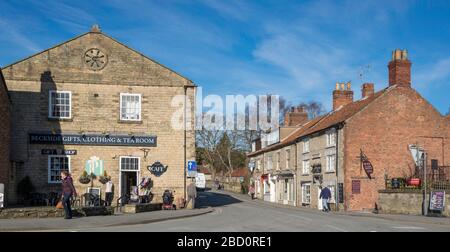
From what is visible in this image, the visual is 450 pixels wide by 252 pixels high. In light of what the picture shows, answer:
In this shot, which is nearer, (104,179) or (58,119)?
(104,179)

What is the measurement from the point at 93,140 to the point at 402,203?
59.2 ft

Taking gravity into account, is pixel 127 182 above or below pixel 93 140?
below

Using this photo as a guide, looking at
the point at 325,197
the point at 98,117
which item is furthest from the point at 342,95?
the point at 98,117

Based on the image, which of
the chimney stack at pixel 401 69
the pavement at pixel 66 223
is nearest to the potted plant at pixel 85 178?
the pavement at pixel 66 223

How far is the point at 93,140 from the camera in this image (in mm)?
29531

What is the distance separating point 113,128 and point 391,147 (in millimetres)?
18014

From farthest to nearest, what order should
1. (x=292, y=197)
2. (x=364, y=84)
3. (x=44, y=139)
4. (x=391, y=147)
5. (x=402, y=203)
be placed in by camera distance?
1. (x=292, y=197)
2. (x=364, y=84)
3. (x=391, y=147)
4. (x=402, y=203)
5. (x=44, y=139)

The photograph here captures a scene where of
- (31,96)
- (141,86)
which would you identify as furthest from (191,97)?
(31,96)

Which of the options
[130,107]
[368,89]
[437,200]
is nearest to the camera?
[437,200]

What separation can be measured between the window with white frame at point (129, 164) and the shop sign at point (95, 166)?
1.08m

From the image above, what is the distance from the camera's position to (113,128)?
2992 centimetres

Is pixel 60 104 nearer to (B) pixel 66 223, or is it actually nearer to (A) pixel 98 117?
(A) pixel 98 117
